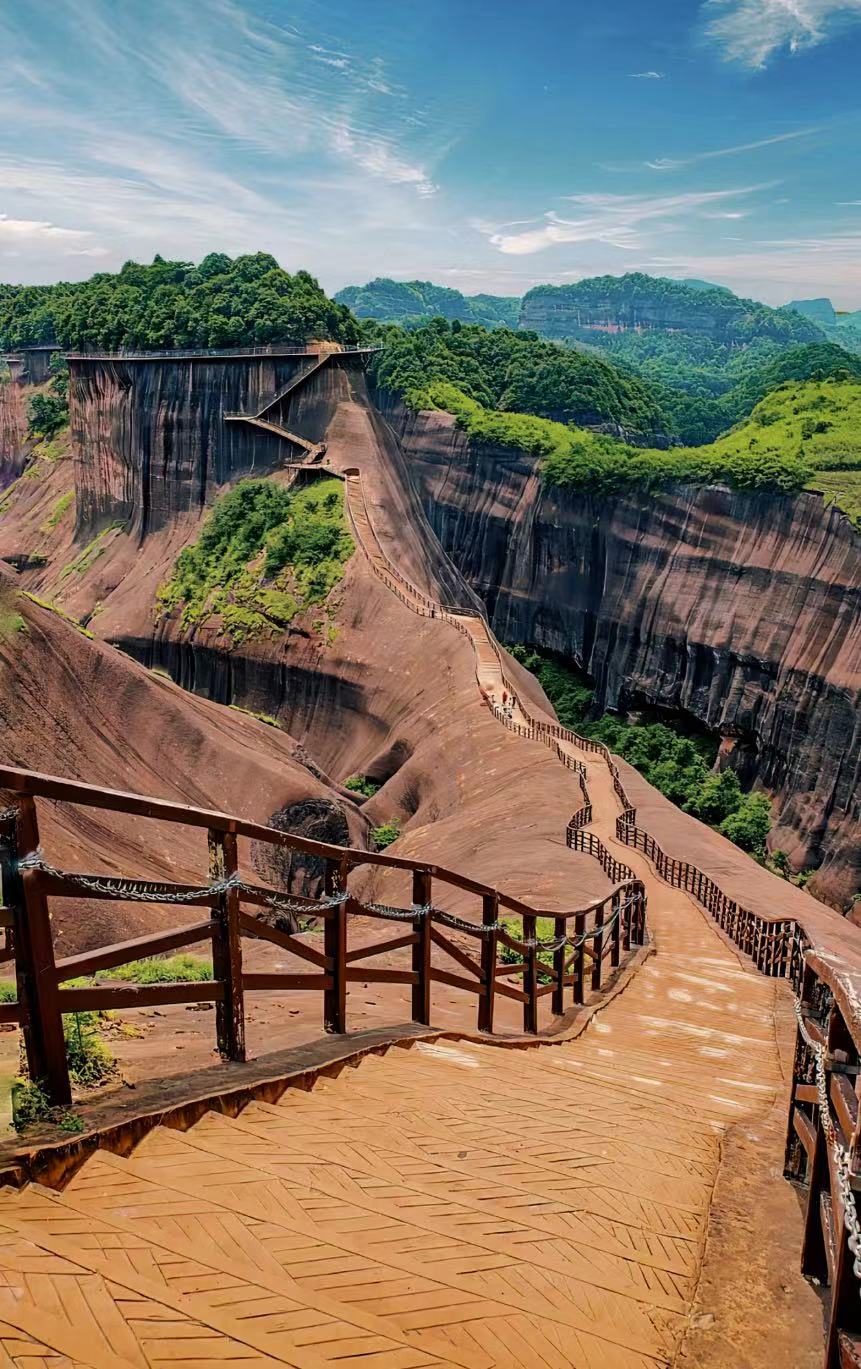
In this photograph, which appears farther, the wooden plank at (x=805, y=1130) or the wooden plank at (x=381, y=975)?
the wooden plank at (x=381, y=975)

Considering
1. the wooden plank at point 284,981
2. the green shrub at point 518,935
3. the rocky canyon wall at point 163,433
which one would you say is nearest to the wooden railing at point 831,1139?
the wooden plank at point 284,981

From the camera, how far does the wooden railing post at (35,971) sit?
4973mm

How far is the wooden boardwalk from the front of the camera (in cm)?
344

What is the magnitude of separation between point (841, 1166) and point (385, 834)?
99.2 feet

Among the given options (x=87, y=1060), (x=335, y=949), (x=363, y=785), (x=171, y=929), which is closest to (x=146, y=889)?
(x=87, y=1060)

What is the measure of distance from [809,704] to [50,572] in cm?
5101

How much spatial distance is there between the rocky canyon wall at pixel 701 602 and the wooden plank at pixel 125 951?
38.5 metres

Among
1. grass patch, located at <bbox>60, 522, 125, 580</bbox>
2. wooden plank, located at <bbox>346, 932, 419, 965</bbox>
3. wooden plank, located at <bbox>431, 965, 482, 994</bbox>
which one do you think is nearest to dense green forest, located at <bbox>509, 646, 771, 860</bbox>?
grass patch, located at <bbox>60, 522, 125, 580</bbox>

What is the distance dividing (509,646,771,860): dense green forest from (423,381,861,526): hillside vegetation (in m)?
11.0

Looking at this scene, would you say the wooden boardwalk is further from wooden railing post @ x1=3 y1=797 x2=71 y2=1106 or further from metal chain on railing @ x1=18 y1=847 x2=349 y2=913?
metal chain on railing @ x1=18 y1=847 x2=349 y2=913

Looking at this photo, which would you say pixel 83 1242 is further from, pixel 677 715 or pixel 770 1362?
pixel 677 715

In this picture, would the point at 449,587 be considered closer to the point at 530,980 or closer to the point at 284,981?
the point at 530,980

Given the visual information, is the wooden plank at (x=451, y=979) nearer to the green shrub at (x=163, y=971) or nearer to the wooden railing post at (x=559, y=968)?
the wooden railing post at (x=559, y=968)

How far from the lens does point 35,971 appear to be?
503 centimetres
